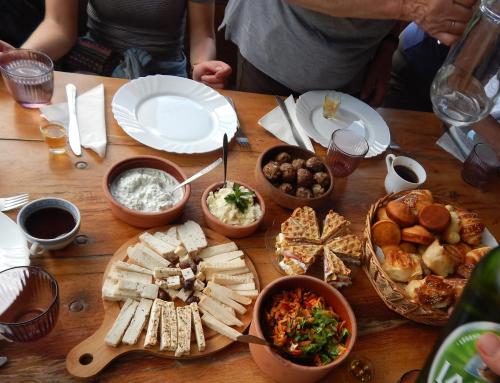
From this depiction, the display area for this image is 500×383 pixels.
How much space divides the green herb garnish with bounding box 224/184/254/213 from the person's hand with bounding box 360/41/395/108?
985 mm

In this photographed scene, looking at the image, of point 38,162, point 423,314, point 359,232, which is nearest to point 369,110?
point 359,232

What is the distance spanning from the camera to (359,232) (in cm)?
136

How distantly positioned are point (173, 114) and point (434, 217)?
2.95 ft

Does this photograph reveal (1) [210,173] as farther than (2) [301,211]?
Yes

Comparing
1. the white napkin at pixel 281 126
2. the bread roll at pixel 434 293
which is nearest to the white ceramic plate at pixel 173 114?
the white napkin at pixel 281 126

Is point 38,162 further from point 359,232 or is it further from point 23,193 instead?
point 359,232

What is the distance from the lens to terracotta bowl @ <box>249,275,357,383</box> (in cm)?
91

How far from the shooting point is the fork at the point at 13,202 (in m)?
1.13

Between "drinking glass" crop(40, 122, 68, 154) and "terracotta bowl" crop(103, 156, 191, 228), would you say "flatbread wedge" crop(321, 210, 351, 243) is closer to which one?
"terracotta bowl" crop(103, 156, 191, 228)

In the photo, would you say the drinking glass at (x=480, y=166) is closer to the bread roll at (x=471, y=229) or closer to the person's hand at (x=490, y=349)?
the bread roll at (x=471, y=229)

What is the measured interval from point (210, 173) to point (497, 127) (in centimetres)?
111

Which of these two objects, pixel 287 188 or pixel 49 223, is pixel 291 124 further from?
pixel 49 223

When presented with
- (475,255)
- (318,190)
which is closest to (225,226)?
(318,190)

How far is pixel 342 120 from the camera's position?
5.69ft
